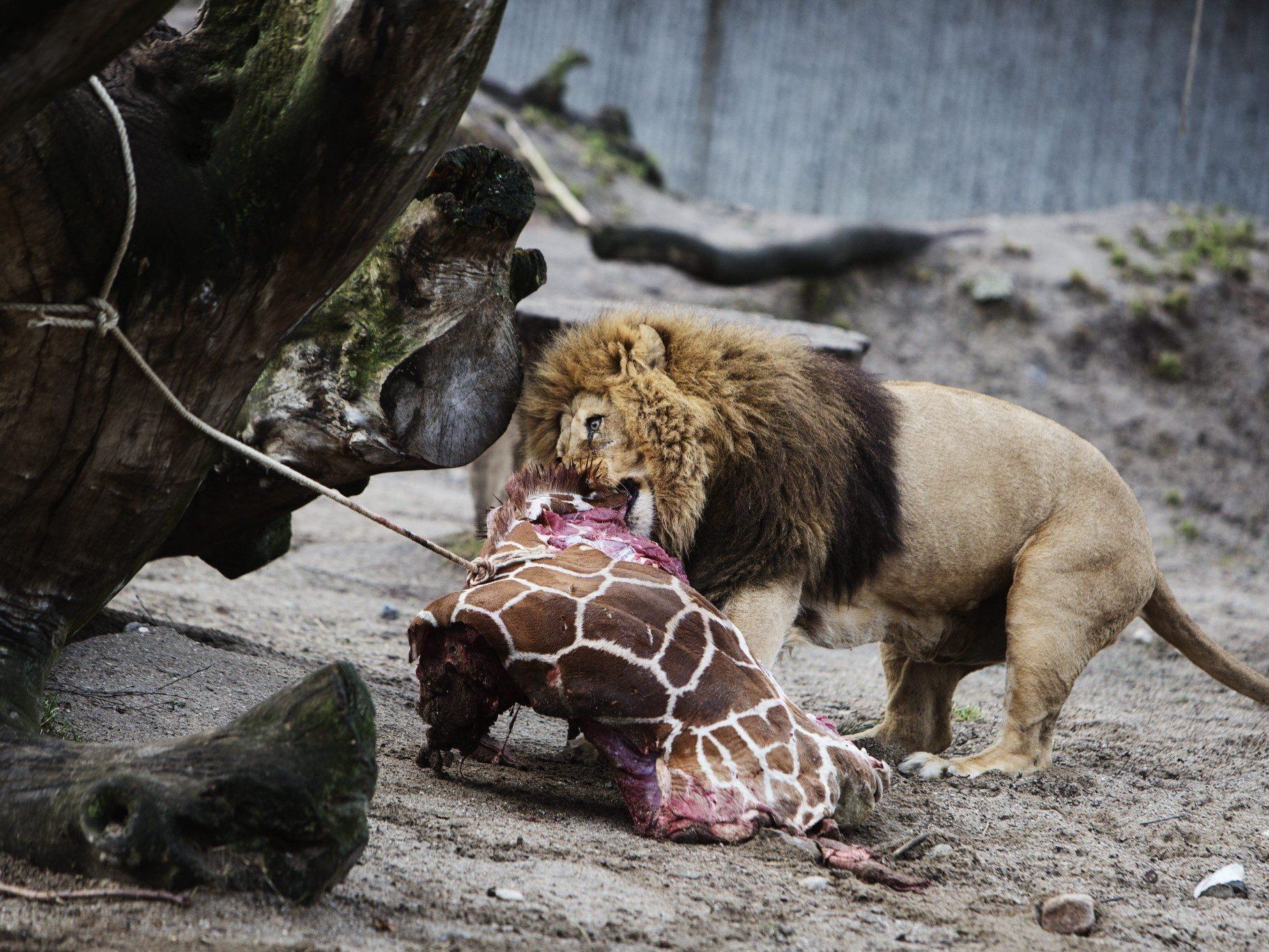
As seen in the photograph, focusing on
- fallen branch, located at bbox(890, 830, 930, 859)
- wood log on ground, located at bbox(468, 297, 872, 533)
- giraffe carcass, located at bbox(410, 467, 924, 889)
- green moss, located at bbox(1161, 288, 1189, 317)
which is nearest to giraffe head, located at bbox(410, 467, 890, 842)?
giraffe carcass, located at bbox(410, 467, 924, 889)

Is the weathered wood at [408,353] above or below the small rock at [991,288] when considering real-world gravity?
A: below

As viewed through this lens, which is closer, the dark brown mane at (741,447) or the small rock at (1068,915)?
the small rock at (1068,915)

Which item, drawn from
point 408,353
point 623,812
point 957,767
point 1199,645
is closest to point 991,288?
point 1199,645

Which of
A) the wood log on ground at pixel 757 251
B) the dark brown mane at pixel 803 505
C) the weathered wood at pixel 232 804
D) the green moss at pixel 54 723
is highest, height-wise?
the wood log on ground at pixel 757 251

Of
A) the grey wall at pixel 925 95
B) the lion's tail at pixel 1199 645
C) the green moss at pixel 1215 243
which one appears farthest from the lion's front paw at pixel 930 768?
the grey wall at pixel 925 95

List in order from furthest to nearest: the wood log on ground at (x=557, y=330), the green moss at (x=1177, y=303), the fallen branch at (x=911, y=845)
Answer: the green moss at (x=1177, y=303)
the wood log on ground at (x=557, y=330)
the fallen branch at (x=911, y=845)

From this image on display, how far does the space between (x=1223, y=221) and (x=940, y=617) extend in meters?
11.3

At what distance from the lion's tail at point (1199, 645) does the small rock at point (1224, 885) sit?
152cm

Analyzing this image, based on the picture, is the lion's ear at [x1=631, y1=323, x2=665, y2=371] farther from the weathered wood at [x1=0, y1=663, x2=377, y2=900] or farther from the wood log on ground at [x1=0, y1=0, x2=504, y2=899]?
the weathered wood at [x1=0, y1=663, x2=377, y2=900]

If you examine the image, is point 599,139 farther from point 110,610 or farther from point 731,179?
point 110,610

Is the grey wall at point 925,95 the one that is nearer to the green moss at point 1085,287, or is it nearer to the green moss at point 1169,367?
the green moss at point 1085,287

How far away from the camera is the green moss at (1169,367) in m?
11.4

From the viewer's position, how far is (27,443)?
8.07 feet

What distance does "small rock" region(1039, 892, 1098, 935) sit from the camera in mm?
2510
